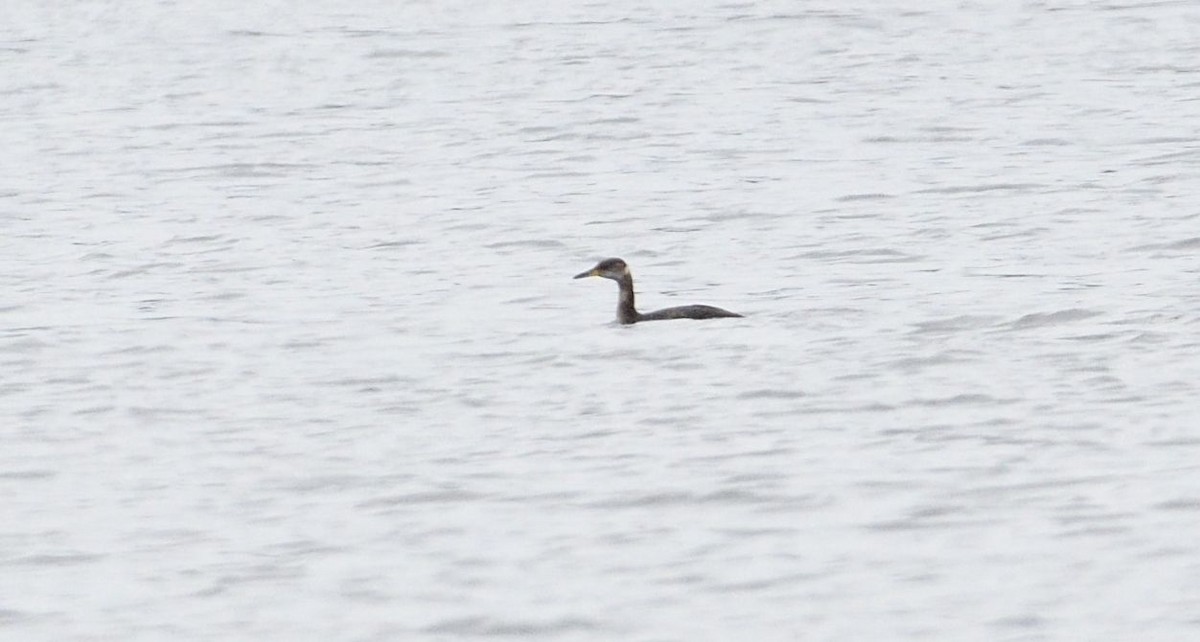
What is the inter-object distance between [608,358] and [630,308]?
1.27m

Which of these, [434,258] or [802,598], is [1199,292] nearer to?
[434,258]

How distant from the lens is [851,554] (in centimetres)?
1145

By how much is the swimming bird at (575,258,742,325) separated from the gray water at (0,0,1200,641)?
Result: 84 millimetres

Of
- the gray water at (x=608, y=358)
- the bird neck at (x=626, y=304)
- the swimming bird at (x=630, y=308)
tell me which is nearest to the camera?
the gray water at (x=608, y=358)

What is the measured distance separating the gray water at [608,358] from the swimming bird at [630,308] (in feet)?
0.27

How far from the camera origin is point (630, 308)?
1788 centimetres

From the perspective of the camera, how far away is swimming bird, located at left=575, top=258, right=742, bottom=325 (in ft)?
57.4

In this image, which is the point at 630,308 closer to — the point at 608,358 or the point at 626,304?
the point at 626,304

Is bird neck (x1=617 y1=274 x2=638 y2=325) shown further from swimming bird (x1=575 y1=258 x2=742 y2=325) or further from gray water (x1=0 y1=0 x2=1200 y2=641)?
gray water (x1=0 y1=0 x2=1200 y2=641)

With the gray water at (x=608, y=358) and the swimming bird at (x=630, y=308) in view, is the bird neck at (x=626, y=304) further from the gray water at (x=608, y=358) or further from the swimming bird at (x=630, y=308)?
the gray water at (x=608, y=358)

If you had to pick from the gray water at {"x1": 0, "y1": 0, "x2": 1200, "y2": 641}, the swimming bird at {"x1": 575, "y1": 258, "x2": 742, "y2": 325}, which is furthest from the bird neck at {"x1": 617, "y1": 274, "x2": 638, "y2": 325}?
the gray water at {"x1": 0, "y1": 0, "x2": 1200, "y2": 641}

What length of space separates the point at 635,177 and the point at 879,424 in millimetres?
12612

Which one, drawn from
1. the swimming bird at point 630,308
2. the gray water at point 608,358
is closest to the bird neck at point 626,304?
the swimming bird at point 630,308

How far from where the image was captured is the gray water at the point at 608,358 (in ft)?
36.7
